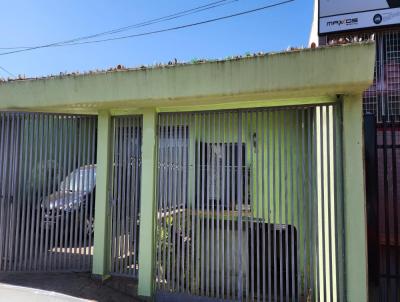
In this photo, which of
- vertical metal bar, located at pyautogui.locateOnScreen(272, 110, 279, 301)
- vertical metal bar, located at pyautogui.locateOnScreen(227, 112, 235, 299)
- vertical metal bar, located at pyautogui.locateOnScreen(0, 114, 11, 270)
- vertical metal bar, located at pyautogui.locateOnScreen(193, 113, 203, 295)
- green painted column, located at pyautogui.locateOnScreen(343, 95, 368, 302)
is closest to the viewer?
green painted column, located at pyautogui.locateOnScreen(343, 95, 368, 302)

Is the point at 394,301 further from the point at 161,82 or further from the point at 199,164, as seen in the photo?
the point at 161,82

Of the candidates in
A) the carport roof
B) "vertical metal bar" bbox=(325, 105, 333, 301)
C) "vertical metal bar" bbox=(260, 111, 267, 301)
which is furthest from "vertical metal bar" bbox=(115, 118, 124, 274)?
"vertical metal bar" bbox=(325, 105, 333, 301)

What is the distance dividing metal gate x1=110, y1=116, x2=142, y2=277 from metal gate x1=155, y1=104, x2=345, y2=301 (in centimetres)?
41

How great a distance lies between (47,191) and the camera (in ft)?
18.0

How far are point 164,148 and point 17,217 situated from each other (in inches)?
111

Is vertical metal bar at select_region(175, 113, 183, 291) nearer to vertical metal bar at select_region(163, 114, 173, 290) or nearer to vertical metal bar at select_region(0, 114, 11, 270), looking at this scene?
vertical metal bar at select_region(163, 114, 173, 290)

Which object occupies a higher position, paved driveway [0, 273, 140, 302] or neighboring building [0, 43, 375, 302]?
neighboring building [0, 43, 375, 302]

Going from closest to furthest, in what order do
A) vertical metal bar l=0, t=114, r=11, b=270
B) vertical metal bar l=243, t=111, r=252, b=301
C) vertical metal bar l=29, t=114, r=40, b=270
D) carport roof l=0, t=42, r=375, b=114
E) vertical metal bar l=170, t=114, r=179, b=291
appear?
carport roof l=0, t=42, r=375, b=114, vertical metal bar l=243, t=111, r=252, b=301, vertical metal bar l=170, t=114, r=179, b=291, vertical metal bar l=29, t=114, r=40, b=270, vertical metal bar l=0, t=114, r=11, b=270

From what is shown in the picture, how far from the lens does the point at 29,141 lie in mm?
5590

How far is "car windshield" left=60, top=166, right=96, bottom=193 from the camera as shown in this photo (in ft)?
17.7

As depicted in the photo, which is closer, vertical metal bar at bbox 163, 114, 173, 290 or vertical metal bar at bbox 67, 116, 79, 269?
vertical metal bar at bbox 163, 114, 173, 290

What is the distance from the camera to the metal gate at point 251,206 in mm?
4215

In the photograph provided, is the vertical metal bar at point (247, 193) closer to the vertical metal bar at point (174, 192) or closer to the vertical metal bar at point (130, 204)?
the vertical metal bar at point (174, 192)

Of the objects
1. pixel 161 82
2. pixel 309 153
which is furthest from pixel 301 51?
pixel 161 82
